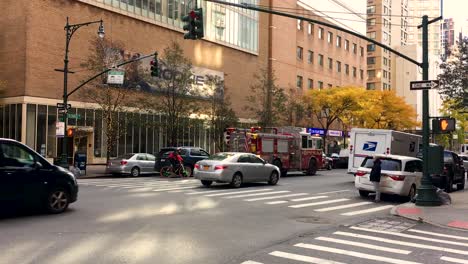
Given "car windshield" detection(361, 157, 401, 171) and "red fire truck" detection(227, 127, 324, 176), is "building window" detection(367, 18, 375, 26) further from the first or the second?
"car windshield" detection(361, 157, 401, 171)

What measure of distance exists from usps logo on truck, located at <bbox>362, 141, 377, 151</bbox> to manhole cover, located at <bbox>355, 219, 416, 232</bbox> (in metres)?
12.5

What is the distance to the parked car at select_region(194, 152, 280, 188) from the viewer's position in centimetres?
1941

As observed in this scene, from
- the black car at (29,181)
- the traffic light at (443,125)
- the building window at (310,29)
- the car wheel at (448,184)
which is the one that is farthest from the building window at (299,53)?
the black car at (29,181)

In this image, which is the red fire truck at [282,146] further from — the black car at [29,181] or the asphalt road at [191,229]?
the black car at [29,181]

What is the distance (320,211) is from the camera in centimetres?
1369

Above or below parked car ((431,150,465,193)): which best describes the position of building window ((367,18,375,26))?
above

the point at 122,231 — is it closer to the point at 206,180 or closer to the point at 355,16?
the point at 206,180

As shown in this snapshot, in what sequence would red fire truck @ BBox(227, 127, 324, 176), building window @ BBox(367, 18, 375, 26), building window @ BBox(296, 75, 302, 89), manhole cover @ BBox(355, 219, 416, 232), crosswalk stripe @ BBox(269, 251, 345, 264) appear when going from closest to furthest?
1. crosswalk stripe @ BBox(269, 251, 345, 264)
2. manhole cover @ BBox(355, 219, 416, 232)
3. red fire truck @ BBox(227, 127, 324, 176)
4. building window @ BBox(296, 75, 302, 89)
5. building window @ BBox(367, 18, 375, 26)

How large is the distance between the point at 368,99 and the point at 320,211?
46131 millimetres

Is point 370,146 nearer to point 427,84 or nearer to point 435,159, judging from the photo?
point 435,159

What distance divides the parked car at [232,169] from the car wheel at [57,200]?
324 inches

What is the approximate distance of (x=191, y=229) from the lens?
9.95 meters

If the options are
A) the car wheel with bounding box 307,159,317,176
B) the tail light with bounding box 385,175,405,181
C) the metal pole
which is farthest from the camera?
the car wheel with bounding box 307,159,317,176

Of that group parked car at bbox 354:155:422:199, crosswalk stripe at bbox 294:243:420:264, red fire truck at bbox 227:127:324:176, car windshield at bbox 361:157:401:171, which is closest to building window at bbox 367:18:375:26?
red fire truck at bbox 227:127:324:176
